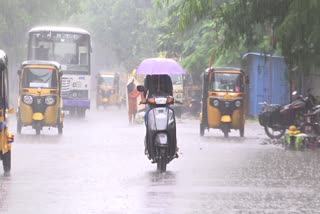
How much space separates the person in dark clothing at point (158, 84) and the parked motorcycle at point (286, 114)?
Result: 804 centimetres

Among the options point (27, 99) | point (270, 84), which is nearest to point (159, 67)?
point (27, 99)

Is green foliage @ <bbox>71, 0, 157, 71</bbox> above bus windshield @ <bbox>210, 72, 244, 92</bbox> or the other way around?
above

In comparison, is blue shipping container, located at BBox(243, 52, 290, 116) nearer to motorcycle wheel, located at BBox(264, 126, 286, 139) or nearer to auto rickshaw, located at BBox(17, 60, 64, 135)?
motorcycle wheel, located at BBox(264, 126, 286, 139)

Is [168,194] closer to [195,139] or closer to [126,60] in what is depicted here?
[195,139]

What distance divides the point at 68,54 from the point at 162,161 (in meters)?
25.5

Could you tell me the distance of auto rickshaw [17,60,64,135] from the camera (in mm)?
27375

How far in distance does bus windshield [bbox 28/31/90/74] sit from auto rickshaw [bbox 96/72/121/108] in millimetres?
20940

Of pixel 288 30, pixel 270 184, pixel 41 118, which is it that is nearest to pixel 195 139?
pixel 41 118

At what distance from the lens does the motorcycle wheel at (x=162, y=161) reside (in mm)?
15703

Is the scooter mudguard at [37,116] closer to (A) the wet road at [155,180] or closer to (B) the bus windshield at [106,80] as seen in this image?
(A) the wet road at [155,180]

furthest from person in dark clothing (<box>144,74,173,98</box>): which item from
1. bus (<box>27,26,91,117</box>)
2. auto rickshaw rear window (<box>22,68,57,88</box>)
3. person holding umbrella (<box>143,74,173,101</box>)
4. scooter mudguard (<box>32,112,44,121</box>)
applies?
bus (<box>27,26,91,117</box>)

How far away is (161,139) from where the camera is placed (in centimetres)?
1576

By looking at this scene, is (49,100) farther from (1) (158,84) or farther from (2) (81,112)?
(2) (81,112)

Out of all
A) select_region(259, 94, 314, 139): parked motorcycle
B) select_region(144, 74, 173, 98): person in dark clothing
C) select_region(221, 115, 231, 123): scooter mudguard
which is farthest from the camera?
select_region(221, 115, 231, 123): scooter mudguard
